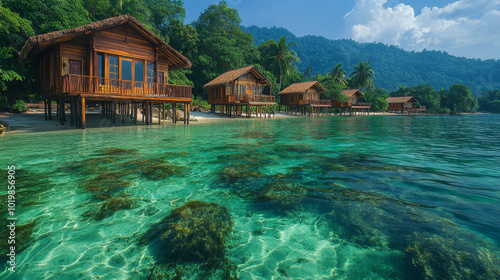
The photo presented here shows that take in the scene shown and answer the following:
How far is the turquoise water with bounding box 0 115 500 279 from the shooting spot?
2732mm

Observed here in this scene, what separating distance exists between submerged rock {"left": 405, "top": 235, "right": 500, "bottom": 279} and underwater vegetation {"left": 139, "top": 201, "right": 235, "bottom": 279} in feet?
6.38

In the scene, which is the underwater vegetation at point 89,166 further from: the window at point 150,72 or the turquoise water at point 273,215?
the window at point 150,72

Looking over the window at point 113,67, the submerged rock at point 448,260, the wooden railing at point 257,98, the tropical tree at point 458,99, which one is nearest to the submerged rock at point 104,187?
the submerged rock at point 448,260

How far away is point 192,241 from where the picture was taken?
3119mm

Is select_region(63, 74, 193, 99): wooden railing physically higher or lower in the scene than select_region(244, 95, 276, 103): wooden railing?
lower

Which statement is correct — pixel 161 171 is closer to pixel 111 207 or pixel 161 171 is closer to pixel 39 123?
pixel 111 207

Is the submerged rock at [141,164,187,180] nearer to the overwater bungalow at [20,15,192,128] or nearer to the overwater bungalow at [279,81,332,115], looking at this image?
the overwater bungalow at [20,15,192,128]

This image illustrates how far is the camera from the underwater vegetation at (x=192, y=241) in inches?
105

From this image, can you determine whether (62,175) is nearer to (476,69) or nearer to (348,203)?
(348,203)

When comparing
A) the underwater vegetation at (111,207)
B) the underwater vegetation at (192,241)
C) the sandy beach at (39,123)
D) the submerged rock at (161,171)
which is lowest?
the underwater vegetation at (192,241)

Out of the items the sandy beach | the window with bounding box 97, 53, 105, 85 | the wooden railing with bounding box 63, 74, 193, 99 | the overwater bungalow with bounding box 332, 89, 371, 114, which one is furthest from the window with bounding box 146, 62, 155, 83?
the overwater bungalow with bounding box 332, 89, 371, 114

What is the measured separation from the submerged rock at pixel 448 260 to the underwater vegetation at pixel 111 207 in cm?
389

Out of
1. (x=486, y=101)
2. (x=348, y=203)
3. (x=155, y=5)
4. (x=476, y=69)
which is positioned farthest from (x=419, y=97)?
(x=476, y=69)

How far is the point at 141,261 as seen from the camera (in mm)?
2816
